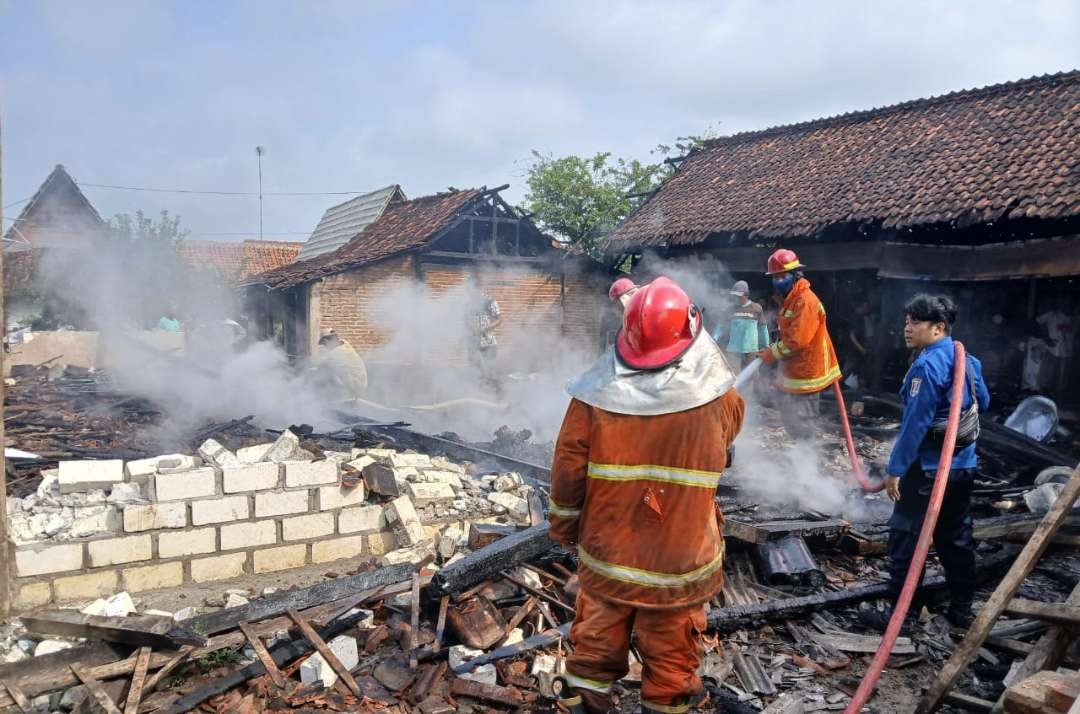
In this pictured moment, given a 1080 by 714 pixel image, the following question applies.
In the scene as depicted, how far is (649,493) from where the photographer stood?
99.7 inches

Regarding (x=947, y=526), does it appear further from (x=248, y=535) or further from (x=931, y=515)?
(x=248, y=535)

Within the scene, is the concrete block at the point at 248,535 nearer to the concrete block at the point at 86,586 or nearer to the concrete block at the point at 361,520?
the concrete block at the point at 361,520

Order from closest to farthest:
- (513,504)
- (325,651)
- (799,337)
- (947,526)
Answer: (325,651), (947,526), (513,504), (799,337)

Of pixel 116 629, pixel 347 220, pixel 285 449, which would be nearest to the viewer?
pixel 116 629

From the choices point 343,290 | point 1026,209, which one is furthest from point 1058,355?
point 343,290

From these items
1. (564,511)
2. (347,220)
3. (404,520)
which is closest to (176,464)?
(404,520)

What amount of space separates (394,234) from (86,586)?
46.0 ft

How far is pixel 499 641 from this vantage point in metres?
3.80

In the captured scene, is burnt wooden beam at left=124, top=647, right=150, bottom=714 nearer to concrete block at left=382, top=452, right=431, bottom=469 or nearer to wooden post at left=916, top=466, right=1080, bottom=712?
concrete block at left=382, top=452, right=431, bottom=469

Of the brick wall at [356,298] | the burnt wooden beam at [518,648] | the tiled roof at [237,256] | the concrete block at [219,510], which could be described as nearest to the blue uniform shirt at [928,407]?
the burnt wooden beam at [518,648]

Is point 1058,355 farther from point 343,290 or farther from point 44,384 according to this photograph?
point 44,384

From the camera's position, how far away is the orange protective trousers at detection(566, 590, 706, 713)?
8.70 feet

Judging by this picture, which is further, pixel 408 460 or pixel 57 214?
pixel 57 214

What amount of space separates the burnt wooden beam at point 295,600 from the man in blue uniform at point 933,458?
9.88 ft
